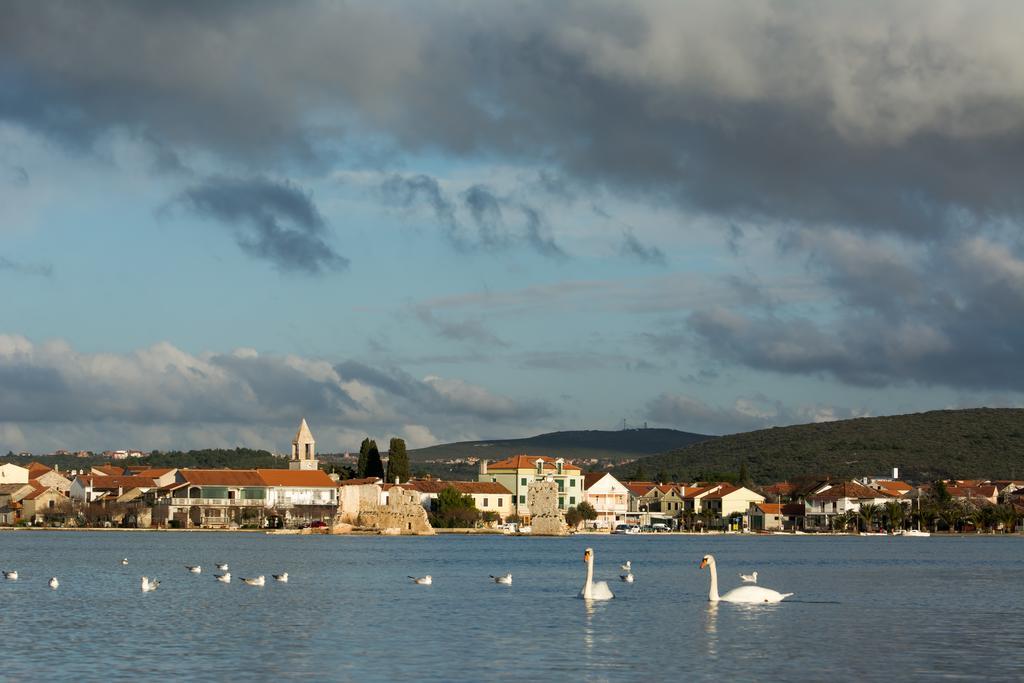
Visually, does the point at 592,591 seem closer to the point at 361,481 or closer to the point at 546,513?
the point at 546,513

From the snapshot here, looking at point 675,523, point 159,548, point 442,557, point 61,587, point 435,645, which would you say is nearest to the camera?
point 435,645

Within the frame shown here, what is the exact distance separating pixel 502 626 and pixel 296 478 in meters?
130

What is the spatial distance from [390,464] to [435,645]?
13383 centimetres

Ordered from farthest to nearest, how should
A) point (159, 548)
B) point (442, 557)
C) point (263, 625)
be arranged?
point (159, 548) < point (442, 557) < point (263, 625)

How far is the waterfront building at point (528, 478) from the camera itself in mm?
177750

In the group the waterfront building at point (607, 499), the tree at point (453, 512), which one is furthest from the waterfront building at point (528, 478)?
the tree at point (453, 512)

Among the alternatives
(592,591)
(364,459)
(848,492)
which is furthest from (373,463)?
(592,591)

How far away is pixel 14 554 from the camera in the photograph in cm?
9956

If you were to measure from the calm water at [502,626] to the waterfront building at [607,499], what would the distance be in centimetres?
10450

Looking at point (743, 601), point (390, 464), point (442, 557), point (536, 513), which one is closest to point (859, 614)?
point (743, 601)

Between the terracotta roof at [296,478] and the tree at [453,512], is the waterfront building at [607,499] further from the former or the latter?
the terracotta roof at [296,478]

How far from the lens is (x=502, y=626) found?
4122 centimetres

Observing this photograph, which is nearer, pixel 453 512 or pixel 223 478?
pixel 453 512

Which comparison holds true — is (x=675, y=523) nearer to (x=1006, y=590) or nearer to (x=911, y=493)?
(x=911, y=493)
